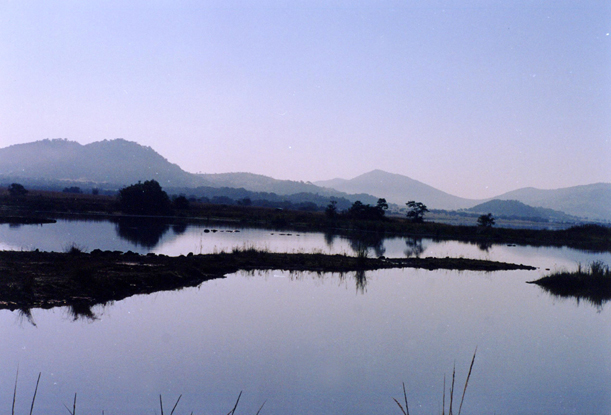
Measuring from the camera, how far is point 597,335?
11.8 m

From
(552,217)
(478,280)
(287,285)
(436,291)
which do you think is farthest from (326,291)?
(552,217)

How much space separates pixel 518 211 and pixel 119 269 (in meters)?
188

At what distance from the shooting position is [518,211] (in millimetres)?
182250

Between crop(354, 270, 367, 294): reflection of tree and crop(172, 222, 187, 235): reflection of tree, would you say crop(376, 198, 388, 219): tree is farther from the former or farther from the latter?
crop(354, 270, 367, 294): reflection of tree

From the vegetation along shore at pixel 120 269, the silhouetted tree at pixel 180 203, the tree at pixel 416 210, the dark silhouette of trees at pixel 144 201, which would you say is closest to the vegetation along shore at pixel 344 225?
the dark silhouette of trees at pixel 144 201

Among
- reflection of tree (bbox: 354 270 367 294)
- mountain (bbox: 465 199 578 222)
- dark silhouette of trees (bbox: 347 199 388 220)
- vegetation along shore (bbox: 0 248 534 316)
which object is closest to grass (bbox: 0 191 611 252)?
dark silhouette of trees (bbox: 347 199 388 220)

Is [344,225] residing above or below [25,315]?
above

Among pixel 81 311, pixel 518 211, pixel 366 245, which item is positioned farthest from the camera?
pixel 518 211

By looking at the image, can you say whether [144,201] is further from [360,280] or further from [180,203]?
[360,280]

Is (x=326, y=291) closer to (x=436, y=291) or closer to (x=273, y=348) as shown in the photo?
(x=436, y=291)

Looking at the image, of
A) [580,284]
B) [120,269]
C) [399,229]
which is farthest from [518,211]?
[120,269]

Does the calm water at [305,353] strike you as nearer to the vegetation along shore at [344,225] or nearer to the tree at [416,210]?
the vegetation along shore at [344,225]

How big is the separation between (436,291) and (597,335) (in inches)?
204

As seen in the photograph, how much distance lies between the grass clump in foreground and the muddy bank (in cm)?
383
